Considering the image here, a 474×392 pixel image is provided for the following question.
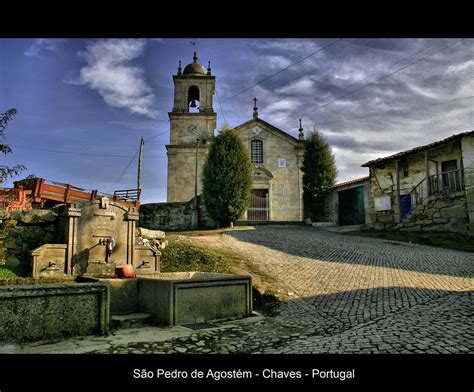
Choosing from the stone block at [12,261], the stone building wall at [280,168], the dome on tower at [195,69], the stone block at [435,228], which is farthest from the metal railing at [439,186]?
the dome on tower at [195,69]

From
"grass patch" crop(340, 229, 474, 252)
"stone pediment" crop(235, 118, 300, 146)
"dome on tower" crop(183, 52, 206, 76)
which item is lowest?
"grass patch" crop(340, 229, 474, 252)

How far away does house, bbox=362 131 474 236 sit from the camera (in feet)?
57.1

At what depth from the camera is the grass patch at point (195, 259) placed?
10.5 m

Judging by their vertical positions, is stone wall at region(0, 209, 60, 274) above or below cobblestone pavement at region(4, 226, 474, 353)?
above

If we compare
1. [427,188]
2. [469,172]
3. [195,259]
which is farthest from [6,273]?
[427,188]

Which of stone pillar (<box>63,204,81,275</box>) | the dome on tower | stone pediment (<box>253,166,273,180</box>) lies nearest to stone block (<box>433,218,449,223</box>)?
stone pediment (<box>253,166,273,180</box>)

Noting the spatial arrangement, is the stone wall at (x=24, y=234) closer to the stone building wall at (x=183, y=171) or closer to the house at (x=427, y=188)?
the house at (x=427, y=188)

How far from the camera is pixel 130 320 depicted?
21.1 feet

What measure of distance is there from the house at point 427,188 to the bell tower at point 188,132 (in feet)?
39.1

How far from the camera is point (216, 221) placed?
22906 mm

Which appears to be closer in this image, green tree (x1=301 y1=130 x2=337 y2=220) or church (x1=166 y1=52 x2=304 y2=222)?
green tree (x1=301 y1=130 x2=337 y2=220)

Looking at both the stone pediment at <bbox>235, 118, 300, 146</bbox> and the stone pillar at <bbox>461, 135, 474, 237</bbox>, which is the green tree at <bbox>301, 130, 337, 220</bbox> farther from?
the stone pillar at <bbox>461, 135, 474, 237</bbox>

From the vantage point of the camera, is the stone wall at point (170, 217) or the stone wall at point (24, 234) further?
the stone wall at point (170, 217)
